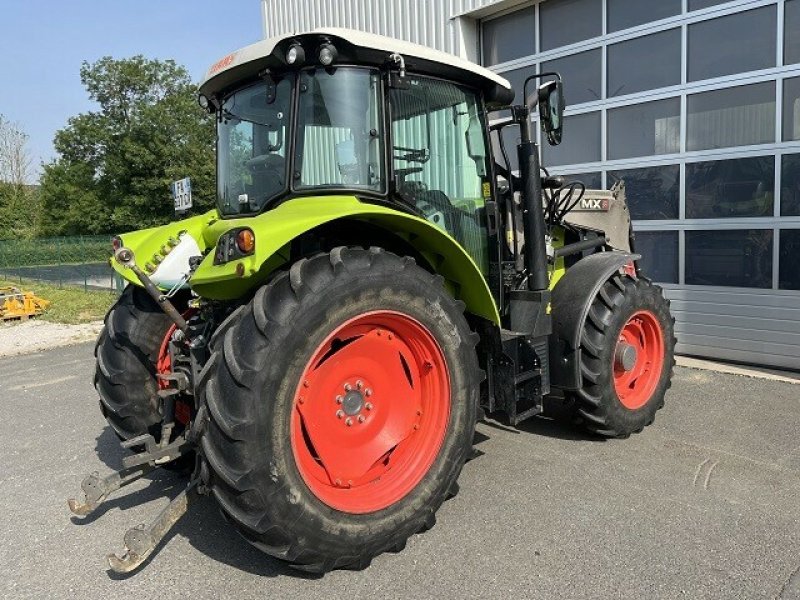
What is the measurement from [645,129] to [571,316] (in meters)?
3.99

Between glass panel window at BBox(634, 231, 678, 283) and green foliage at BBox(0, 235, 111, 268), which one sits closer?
glass panel window at BBox(634, 231, 678, 283)

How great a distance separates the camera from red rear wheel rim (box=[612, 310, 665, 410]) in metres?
4.60

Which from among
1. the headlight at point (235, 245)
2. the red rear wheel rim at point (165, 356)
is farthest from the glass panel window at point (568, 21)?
the headlight at point (235, 245)

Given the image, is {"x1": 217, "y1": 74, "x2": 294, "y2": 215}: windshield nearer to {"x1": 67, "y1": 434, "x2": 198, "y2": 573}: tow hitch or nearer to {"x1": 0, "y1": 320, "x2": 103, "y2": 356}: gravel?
{"x1": 67, "y1": 434, "x2": 198, "y2": 573}: tow hitch

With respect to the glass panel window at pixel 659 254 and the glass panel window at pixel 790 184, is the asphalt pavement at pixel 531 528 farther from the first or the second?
the glass panel window at pixel 659 254

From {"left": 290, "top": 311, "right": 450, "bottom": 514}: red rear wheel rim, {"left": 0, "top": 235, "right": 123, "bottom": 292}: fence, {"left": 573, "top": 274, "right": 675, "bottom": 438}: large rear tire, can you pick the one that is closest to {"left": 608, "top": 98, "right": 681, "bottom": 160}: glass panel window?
{"left": 573, "top": 274, "right": 675, "bottom": 438}: large rear tire

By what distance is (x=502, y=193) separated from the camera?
4.18 metres

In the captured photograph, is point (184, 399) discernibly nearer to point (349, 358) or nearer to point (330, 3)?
point (349, 358)

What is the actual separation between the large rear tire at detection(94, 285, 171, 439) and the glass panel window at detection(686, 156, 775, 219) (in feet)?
18.3

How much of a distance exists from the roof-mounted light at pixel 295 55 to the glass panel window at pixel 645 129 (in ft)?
17.2

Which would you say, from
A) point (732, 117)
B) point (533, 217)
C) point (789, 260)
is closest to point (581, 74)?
point (732, 117)

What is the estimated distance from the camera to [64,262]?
19125 millimetres

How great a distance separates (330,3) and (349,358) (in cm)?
909

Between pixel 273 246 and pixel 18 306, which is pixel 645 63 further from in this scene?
pixel 18 306
